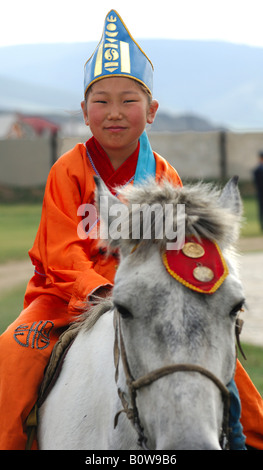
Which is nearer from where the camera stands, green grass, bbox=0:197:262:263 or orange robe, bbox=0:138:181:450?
orange robe, bbox=0:138:181:450

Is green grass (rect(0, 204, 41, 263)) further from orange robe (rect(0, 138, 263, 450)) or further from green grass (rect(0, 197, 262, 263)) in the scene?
orange robe (rect(0, 138, 263, 450))

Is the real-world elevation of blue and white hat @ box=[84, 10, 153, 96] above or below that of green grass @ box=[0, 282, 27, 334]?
above

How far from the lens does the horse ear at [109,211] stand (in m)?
2.29

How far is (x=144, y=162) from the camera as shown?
3248 mm

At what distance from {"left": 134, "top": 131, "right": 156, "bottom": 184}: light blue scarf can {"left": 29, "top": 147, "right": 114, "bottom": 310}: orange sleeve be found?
242 millimetres

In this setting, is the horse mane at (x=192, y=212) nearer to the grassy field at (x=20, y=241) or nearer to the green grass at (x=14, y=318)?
the grassy field at (x=20, y=241)

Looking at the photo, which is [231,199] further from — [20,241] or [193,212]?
[20,241]

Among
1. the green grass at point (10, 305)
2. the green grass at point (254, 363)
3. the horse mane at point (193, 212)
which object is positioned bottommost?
the green grass at point (254, 363)

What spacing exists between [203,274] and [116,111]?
130 centimetres

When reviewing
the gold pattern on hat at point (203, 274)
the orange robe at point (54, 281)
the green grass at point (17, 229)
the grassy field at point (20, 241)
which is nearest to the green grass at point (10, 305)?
the grassy field at point (20, 241)

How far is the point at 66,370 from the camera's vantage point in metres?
2.75

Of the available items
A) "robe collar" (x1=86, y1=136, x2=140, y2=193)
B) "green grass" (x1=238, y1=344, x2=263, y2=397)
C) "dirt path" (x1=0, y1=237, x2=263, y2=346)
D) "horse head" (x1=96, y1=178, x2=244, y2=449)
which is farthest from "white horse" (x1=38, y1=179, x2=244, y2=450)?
"dirt path" (x1=0, y1=237, x2=263, y2=346)

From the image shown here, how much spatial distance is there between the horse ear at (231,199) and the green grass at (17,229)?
1292 cm

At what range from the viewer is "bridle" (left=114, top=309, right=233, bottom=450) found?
1.91 m
